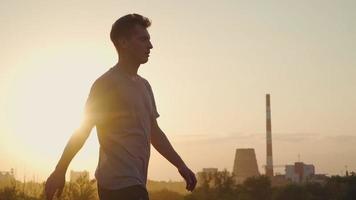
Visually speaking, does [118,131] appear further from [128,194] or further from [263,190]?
[263,190]

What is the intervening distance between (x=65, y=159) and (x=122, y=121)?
1.44 feet

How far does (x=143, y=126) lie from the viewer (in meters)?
3.91

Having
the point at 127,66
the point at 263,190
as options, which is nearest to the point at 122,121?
the point at 127,66

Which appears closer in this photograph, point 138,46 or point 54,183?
point 54,183

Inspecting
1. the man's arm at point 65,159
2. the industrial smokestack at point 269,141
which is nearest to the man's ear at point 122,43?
the man's arm at point 65,159

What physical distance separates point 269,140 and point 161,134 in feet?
335

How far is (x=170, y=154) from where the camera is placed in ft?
14.5

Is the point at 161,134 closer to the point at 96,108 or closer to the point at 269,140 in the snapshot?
the point at 96,108

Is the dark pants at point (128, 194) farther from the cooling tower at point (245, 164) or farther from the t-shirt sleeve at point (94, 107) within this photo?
the cooling tower at point (245, 164)

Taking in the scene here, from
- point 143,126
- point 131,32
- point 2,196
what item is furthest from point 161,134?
point 2,196

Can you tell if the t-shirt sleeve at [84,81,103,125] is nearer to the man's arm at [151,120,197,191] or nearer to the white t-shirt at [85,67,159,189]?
the white t-shirt at [85,67,159,189]

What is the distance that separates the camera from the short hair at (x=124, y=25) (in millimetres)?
4023

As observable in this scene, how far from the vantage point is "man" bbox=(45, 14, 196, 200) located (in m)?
3.70

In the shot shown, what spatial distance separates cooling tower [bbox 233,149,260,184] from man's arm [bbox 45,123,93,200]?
152478mm
